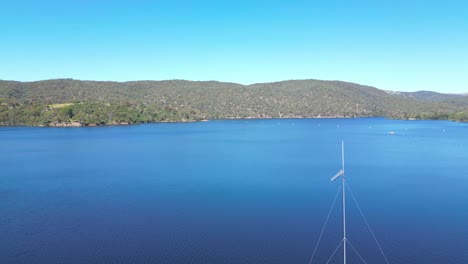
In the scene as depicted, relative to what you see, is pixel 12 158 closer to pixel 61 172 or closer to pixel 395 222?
pixel 61 172

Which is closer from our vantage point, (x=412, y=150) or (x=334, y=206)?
(x=334, y=206)

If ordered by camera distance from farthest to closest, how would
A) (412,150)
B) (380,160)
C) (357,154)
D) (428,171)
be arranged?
(412,150), (357,154), (380,160), (428,171)

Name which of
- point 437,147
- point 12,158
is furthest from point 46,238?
point 437,147

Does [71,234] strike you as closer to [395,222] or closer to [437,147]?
[395,222]

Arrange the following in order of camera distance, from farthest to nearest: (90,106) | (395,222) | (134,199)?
(90,106) → (134,199) → (395,222)

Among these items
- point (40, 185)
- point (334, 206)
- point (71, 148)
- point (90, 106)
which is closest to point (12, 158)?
point (71, 148)

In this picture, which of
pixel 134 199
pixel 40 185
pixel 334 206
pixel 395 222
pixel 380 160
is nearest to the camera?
pixel 395 222
